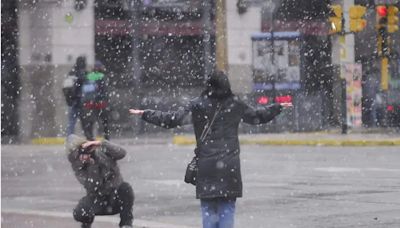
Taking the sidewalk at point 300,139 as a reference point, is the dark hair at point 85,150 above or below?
above

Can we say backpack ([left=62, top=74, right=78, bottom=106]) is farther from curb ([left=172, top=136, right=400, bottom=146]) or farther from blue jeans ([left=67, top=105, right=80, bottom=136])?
curb ([left=172, top=136, right=400, bottom=146])

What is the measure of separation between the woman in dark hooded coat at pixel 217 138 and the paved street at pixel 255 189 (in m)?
2.25

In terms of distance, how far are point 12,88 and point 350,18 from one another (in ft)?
26.5

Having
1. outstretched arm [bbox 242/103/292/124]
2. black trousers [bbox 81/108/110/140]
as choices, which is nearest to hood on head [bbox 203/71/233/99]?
outstretched arm [bbox 242/103/292/124]

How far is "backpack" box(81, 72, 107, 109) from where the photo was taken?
20844 millimetres

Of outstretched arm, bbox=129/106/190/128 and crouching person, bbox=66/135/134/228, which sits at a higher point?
outstretched arm, bbox=129/106/190/128

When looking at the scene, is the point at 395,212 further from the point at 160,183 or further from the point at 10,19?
the point at 10,19

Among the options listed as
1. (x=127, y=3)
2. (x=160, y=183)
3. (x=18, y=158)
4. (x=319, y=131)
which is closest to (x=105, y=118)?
(x=18, y=158)

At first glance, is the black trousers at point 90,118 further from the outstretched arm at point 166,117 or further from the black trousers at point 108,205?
the outstretched arm at point 166,117

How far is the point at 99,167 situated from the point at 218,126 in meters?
1.50

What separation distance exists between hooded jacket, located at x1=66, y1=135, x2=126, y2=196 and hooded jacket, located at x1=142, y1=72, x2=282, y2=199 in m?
1.07

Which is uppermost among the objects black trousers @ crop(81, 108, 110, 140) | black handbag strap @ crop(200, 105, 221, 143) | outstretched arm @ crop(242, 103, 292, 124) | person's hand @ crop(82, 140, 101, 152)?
outstretched arm @ crop(242, 103, 292, 124)

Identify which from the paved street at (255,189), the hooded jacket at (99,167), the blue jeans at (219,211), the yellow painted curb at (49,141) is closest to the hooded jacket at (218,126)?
the blue jeans at (219,211)

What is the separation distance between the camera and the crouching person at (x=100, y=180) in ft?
29.6
